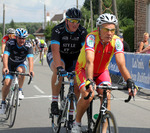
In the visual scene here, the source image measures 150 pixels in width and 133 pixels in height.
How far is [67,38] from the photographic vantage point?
227 inches

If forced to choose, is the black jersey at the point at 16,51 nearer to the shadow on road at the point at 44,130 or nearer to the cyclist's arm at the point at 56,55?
the shadow on road at the point at 44,130

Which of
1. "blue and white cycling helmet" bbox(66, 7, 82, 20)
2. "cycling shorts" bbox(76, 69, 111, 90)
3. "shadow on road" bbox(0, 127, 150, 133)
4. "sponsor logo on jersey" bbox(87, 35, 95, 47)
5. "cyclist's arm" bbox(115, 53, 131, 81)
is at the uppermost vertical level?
"blue and white cycling helmet" bbox(66, 7, 82, 20)

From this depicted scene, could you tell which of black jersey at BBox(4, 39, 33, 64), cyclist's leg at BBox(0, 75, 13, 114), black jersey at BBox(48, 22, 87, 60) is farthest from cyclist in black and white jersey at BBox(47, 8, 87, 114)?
cyclist's leg at BBox(0, 75, 13, 114)

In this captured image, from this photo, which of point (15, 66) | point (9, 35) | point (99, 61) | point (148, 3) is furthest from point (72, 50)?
point (148, 3)

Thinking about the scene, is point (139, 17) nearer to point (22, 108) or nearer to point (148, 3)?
point (148, 3)

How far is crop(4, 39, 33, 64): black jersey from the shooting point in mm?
7389

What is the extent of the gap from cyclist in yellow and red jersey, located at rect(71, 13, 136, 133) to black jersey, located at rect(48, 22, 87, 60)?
81 centimetres

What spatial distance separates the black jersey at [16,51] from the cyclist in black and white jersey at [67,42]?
1.46 metres

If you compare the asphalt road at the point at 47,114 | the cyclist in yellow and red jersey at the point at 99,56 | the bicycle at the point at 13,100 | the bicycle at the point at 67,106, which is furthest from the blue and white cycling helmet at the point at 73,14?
the bicycle at the point at 13,100

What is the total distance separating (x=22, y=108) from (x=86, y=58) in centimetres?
468

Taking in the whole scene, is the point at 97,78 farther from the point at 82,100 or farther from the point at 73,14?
the point at 73,14

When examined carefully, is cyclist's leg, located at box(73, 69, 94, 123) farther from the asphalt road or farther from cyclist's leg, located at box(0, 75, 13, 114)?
cyclist's leg, located at box(0, 75, 13, 114)

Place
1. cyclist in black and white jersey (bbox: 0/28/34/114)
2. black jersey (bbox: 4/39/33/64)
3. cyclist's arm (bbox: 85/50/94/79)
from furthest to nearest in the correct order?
black jersey (bbox: 4/39/33/64) < cyclist in black and white jersey (bbox: 0/28/34/114) < cyclist's arm (bbox: 85/50/94/79)

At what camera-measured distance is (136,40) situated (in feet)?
76.4
